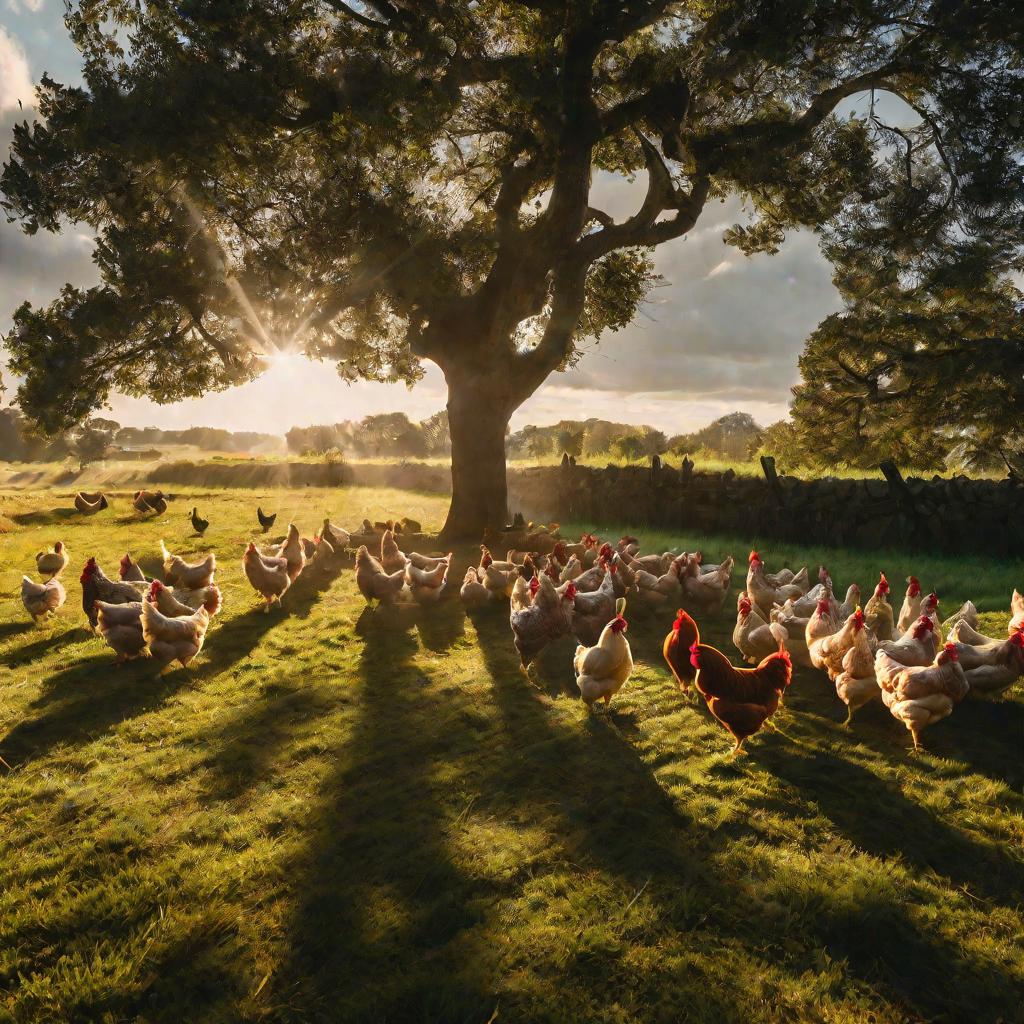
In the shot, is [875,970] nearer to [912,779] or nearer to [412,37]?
[912,779]

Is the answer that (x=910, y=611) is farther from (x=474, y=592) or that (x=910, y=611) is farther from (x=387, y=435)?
(x=387, y=435)

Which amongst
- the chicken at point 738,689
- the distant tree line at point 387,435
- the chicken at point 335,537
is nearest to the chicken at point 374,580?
the chicken at point 335,537

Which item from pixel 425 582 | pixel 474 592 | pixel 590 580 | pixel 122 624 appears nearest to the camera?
pixel 122 624

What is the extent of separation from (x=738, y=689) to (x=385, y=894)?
3.02 meters

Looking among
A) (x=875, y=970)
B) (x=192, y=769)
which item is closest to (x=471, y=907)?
(x=875, y=970)

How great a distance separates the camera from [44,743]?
5145 millimetres

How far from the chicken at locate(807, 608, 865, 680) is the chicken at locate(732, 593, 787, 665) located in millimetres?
357

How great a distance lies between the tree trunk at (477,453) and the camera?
553 inches

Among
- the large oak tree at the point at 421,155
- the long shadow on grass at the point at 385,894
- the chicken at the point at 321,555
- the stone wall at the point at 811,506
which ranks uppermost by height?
the large oak tree at the point at 421,155

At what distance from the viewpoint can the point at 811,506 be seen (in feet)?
48.4

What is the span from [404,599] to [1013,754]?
723 cm

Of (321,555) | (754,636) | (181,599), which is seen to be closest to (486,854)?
(754,636)

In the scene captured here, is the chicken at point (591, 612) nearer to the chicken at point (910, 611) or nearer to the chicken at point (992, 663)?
the chicken at point (910, 611)

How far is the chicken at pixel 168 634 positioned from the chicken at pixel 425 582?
10.1 feet
